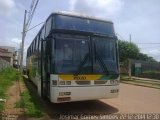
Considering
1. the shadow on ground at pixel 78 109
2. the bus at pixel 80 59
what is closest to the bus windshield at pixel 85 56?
the bus at pixel 80 59

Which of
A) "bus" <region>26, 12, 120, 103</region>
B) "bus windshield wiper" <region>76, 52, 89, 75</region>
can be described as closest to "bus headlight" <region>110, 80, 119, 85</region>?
"bus" <region>26, 12, 120, 103</region>

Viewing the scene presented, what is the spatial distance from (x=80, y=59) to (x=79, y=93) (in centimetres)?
120

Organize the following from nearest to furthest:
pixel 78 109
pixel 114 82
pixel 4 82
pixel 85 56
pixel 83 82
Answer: pixel 83 82, pixel 85 56, pixel 114 82, pixel 78 109, pixel 4 82

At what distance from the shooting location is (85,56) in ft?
32.2

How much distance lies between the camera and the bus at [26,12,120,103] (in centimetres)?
938

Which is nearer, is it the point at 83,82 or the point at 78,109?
the point at 83,82

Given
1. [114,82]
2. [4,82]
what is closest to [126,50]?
[4,82]

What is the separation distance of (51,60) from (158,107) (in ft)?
15.9

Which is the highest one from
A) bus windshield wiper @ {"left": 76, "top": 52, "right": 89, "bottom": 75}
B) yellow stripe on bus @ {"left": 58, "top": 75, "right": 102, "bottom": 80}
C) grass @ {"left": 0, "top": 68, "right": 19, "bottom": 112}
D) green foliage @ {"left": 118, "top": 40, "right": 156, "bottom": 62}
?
green foliage @ {"left": 118, "top": 40, "right": 156, "bottom": 62}

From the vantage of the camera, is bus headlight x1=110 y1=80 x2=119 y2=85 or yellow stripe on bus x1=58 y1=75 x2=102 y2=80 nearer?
yellow stripe on bus x1=58 y1=75 x2=102 y2=80

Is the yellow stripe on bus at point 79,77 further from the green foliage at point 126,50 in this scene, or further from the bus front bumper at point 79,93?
the green foliage at point 126,50

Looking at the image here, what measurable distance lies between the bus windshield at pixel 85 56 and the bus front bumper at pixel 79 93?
58 cm

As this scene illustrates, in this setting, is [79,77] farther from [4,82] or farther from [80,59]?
[4,82]

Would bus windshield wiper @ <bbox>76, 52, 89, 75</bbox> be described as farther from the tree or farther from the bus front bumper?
the tree
